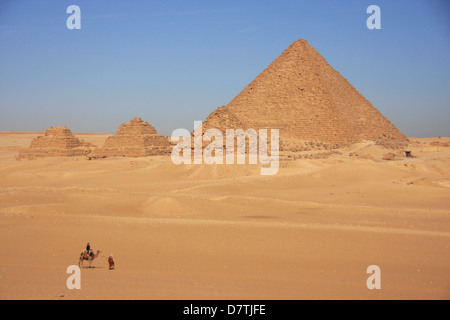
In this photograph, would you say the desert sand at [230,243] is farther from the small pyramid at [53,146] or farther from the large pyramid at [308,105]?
the large pyramid at [308,105]

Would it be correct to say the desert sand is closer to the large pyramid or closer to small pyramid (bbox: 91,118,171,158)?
small pyramid (bbox: 91,118,171,158)

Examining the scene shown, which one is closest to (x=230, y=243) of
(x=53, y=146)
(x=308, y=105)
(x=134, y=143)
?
(x=134, y=143)

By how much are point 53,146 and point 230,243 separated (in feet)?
99.8

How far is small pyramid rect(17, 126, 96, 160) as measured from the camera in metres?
35.2

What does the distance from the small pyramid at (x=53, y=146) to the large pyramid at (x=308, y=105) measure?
1713cm

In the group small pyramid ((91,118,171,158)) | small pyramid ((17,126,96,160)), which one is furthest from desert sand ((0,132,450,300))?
small pyramid ((17,126,96,160))

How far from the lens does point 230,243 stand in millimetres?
8773

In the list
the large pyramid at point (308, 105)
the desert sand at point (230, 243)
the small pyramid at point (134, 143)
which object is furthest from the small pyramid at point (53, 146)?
the desert sand at point (230, 243)

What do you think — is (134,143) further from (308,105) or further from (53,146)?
(308,105)

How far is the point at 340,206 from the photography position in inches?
552

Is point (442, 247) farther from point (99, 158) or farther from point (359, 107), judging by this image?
point (359, 107)

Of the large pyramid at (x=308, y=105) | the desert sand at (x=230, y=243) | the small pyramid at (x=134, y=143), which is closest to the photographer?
the desert sand at (x=230, y=243)

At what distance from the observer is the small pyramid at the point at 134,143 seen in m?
33.4
